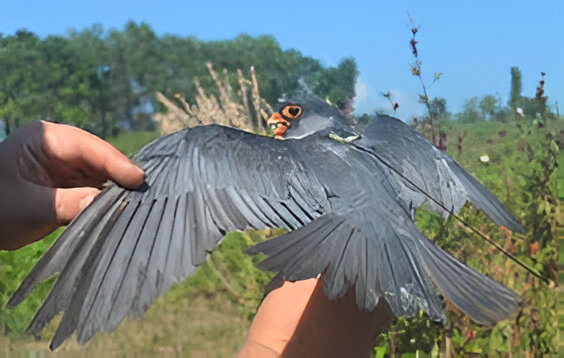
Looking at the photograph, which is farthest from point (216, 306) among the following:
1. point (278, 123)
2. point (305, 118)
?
point (305, 118)

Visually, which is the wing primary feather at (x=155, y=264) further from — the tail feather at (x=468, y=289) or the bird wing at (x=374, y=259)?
the tail feather at (x=468, y=289)

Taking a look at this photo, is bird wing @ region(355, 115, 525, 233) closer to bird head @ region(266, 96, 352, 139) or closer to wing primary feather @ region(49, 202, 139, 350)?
bird head @ region(266, 96, 352, 139)

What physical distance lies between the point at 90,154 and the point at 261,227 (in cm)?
58

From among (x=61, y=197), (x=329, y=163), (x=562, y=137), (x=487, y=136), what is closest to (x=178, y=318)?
(x=487, y=136)

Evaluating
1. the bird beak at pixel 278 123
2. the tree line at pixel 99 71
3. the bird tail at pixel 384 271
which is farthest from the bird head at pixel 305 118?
the tree line at pixel 99 71

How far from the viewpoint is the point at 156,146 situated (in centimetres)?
202

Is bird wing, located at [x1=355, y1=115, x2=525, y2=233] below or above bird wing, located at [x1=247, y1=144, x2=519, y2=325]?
above

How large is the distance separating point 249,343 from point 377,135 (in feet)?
2.50

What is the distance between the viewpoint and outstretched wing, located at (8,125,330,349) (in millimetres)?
1641

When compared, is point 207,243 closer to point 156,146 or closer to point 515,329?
point 156,146

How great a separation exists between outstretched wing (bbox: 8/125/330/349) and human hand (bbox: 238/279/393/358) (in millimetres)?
168

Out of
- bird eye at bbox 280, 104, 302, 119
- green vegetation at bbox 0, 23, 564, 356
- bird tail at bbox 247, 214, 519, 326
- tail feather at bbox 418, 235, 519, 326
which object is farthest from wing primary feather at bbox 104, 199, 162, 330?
green vegetation at bbox 0, 23, 564, 356

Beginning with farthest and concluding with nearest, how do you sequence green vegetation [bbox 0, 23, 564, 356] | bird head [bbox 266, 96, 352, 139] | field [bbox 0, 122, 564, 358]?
field [bbox 0, 122, 564, 358] < green vegetation [bbox 0, 23, 564, 356] < bird head [bbox 266, 96, 352, 139]

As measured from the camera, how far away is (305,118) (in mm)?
2490
